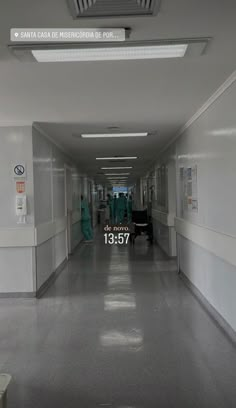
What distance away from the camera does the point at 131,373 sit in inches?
122

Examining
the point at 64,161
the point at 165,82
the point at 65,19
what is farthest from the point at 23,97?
the point at 64,161

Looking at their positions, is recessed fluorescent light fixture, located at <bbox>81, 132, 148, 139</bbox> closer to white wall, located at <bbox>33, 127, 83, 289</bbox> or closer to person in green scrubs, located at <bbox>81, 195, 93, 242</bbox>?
white wall, located at <bbox>33, 127, 83, 289</bbox>

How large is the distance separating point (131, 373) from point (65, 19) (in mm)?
2733

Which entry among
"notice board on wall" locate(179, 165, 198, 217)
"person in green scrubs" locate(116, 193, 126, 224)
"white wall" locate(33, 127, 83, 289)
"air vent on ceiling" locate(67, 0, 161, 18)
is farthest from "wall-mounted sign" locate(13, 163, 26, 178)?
"person in green scrubs" locate(116, 193, 126, 224)

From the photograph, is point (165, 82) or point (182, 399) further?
point (165, 82)

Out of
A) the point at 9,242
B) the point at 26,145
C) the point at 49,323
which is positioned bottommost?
the point at 49,323

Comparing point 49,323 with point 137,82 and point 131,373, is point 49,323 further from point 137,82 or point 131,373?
point 137,82

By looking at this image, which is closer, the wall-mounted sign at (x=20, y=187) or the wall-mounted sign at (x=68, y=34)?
the wall-mounted sign at (x=68, y=34)

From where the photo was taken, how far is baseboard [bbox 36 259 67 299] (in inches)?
226

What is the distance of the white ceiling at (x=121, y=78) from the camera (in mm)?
2281

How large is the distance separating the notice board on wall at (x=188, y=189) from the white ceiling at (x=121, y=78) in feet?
2.55

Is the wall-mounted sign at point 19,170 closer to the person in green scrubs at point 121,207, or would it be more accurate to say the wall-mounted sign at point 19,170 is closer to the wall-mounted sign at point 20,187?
the wall-mounted sign at point 20,187

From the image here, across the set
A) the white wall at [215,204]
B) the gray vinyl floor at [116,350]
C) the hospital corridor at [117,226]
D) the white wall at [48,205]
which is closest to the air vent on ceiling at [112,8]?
the hospital corridor at [117,226]

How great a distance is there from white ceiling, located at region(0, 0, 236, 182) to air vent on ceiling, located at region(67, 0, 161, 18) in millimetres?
69
